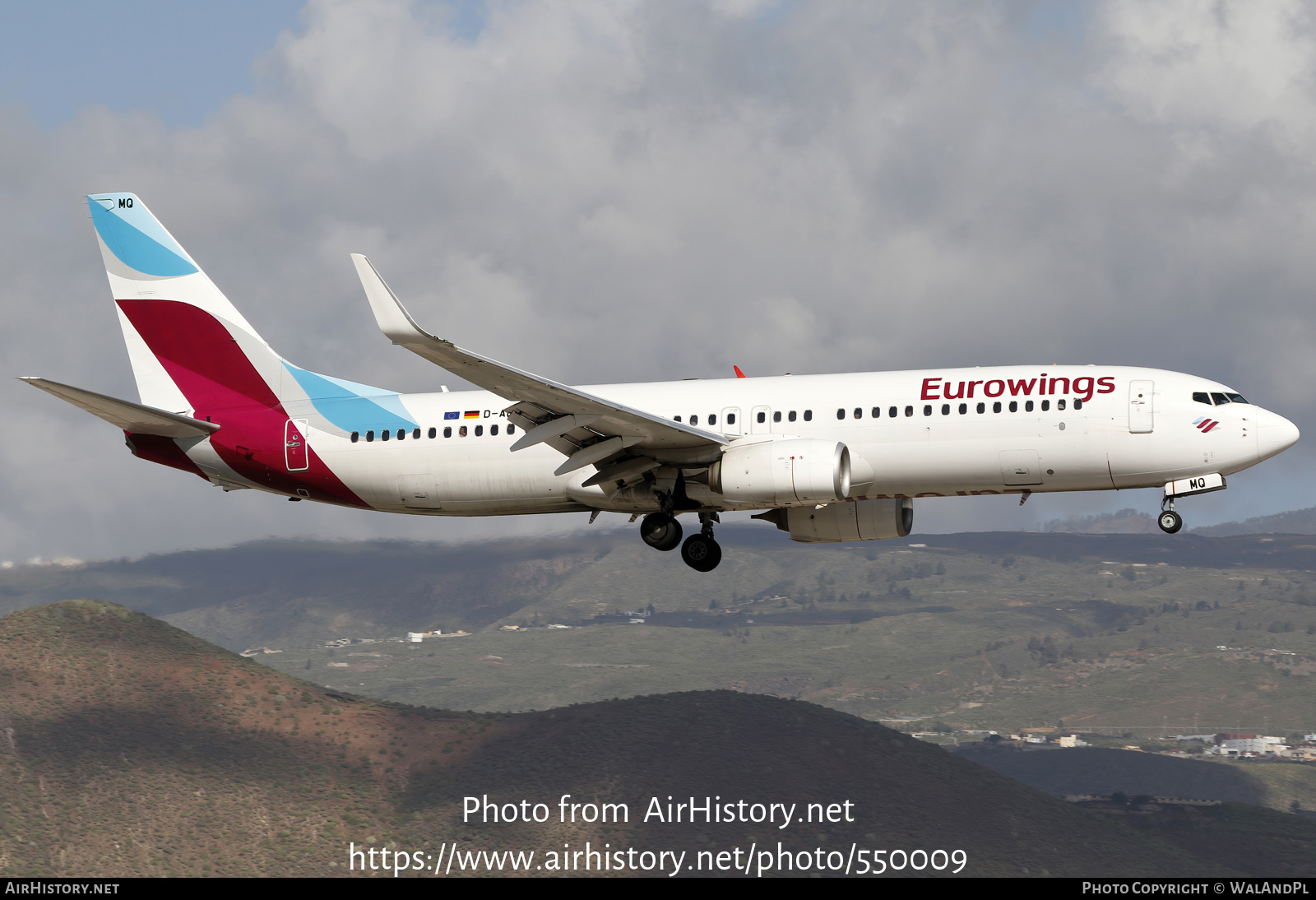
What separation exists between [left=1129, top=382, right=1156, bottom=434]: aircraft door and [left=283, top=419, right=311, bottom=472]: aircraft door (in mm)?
27446

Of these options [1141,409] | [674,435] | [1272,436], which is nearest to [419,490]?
[674,435]

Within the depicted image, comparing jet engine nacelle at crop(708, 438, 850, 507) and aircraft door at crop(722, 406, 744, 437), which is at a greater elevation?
aircraft door at crop(722, 406, 744, 437)

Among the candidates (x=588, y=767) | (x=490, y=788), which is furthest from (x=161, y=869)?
(x=588, y=767)

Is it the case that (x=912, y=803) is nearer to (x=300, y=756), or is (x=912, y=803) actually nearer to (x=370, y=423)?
(x=300, y=756)

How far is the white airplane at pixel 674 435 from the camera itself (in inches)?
1740

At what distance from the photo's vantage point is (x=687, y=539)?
50.6m

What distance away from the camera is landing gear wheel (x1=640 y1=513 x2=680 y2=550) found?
4803 centimetres

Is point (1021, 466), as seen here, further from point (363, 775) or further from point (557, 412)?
point (363, 775)

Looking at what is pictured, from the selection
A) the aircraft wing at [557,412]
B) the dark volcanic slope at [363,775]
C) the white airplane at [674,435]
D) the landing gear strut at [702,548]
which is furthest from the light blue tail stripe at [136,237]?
the dark volcanic slope at [363,775]

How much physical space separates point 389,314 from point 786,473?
13.3 m

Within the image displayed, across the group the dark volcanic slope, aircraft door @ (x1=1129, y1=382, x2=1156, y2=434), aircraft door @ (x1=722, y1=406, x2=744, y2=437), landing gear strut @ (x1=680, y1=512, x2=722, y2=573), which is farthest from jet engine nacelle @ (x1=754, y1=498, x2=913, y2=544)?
the dark volcanic slope

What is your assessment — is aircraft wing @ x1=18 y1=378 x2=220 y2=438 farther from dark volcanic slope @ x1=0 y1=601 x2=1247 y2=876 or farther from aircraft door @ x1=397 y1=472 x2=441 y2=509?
dark volcanic slope @ x1=0 y1=601 x2=1247 y2=876

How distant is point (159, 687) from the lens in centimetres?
16938

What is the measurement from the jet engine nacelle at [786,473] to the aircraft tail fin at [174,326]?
58.0 feet
